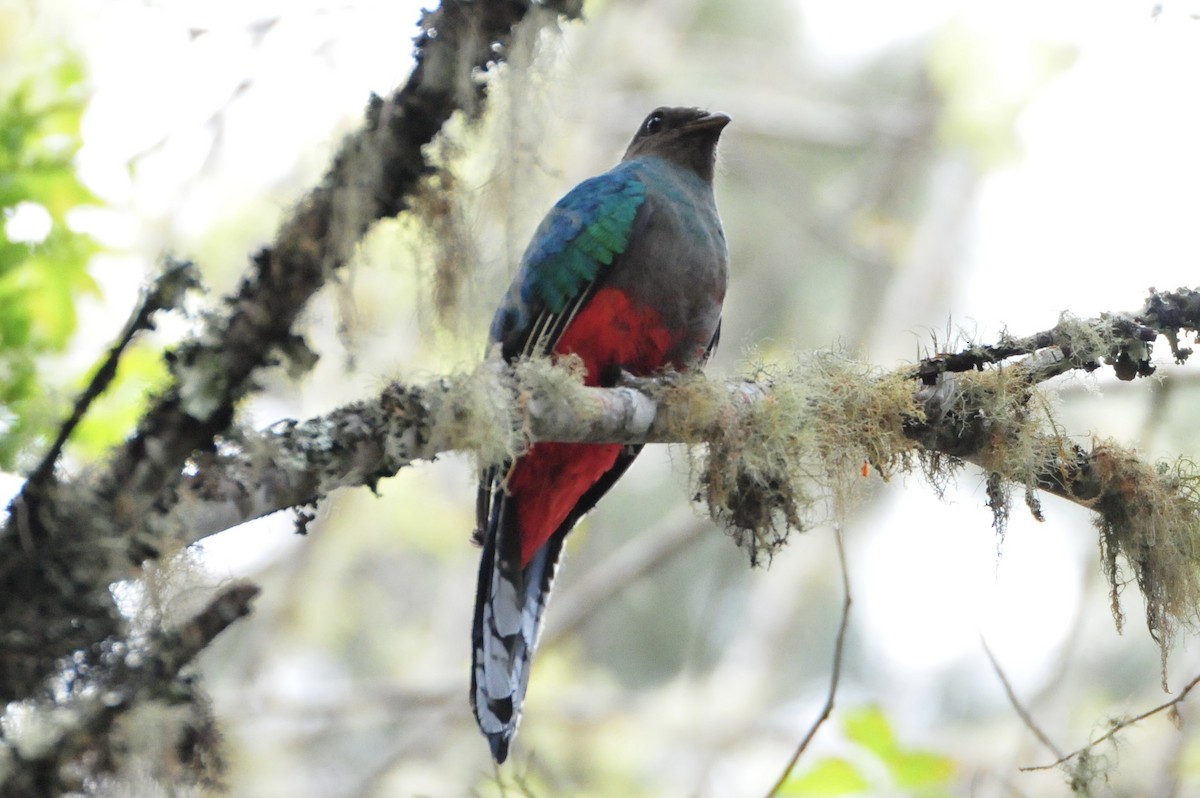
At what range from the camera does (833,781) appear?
160 inches

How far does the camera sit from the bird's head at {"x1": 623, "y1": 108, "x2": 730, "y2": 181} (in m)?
4.56

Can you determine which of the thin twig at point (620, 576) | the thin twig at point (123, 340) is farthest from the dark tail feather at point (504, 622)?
the thin twig at point (620, 576)

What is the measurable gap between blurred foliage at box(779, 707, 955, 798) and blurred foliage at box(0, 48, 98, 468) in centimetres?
283

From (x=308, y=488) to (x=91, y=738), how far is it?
22.5 inches

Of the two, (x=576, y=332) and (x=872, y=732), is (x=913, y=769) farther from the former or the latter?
(x=576, y=332)

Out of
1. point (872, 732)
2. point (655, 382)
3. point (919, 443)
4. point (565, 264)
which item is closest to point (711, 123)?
point (565, 264)

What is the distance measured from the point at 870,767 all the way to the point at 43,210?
3.29 meters

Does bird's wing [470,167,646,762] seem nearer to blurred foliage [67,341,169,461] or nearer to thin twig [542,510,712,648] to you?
blurred foliage [67,341,169,461]

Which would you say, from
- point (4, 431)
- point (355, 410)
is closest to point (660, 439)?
point (355, 410)

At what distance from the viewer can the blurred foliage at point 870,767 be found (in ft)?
13.3

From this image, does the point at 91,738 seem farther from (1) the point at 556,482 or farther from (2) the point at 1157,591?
(2) the point at 1157,591

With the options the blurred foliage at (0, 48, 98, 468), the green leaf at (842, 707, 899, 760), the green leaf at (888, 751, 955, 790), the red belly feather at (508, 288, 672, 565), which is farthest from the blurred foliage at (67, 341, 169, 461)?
the green leaf at (888, 751, 955, 790)

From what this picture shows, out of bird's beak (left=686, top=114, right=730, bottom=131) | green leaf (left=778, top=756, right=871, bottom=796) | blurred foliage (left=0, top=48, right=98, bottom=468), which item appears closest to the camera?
blurred foliage (left=0, top=48, right=98, bottom=468)

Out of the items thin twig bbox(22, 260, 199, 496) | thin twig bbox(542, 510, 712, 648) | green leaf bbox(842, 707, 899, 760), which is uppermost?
thin twig bbox(542, 510, 712, 648)
